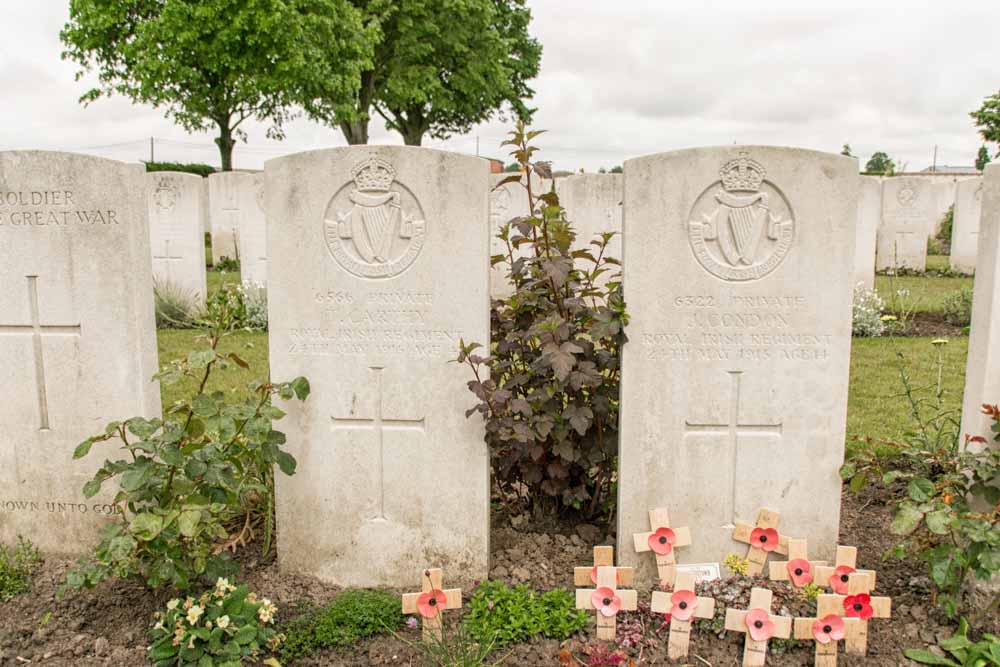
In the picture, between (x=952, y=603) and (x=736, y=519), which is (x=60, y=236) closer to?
(x=736, y=519)

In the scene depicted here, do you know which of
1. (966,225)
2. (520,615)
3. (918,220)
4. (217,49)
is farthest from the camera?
(217,49)

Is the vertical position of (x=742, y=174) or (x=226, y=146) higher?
(x=226, y=146)

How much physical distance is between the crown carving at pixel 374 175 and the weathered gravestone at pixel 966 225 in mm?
13331

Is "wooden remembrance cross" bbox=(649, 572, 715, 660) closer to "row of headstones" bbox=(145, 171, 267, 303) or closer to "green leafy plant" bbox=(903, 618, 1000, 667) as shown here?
"green leafy plant" bbox=(903, 618, 1000, 667)

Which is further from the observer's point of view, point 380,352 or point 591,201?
point 591,201

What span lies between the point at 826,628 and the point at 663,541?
0.72 metres

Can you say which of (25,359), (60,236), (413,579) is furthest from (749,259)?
(25,359)

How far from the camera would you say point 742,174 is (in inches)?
130

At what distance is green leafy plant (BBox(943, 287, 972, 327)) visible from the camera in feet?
30.4

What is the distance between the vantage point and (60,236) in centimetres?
365

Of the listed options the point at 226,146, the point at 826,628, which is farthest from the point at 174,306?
the point at 226,146

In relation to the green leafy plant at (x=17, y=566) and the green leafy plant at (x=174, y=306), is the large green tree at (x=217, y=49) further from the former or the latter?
the green leafy plant at (x=17, y=566)

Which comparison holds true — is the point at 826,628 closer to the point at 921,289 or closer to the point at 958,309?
the point at 958,309

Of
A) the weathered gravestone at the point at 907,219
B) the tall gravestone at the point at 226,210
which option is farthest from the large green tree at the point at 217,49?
the weathered gravestone at the point at 907,219
